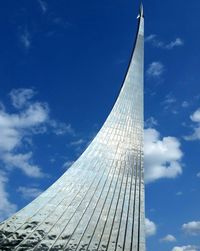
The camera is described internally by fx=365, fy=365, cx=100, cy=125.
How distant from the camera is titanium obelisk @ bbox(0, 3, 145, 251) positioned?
15.0 meters

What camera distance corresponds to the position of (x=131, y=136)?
2206 centimetres

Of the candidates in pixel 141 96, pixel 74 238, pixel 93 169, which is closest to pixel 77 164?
pixel 93 169

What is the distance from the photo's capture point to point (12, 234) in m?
14.7

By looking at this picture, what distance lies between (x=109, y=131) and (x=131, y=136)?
1.41 metres

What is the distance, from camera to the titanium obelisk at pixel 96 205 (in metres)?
15.0

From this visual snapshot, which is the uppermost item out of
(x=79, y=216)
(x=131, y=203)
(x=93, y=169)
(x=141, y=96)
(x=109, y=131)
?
(x=141, y=96)

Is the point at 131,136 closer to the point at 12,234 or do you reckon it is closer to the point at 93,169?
the point at 93,169

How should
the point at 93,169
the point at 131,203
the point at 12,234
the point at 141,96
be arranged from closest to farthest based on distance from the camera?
1. the point at 12,234
2. the point at 131,203
3. the point at 93,169
4. the point at 141,96

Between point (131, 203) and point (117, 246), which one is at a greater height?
point (131, 203)

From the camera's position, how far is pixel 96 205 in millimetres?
17172

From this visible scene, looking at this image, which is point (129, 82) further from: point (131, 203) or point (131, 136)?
point (131, 203)

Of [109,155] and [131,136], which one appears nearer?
[109,155]

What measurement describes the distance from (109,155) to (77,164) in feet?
6.75

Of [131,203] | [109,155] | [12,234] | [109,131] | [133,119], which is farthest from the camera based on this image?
[133,119]
